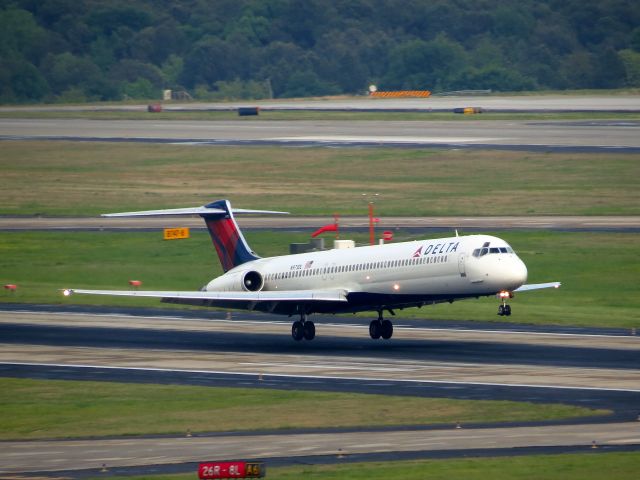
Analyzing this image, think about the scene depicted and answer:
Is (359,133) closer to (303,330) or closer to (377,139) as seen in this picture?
(377,139)

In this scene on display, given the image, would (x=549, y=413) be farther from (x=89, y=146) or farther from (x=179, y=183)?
(x=89, y=146)

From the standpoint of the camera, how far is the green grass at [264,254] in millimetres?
59469

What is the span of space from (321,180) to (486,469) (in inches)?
2851

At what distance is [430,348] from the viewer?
49.8 metres

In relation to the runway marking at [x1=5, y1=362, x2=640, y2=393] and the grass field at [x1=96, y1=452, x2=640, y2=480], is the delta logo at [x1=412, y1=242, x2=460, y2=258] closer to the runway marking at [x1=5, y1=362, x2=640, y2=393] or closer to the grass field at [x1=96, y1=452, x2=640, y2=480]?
the runway marking at [x1=5, y1=362, x2=640, y2=393]

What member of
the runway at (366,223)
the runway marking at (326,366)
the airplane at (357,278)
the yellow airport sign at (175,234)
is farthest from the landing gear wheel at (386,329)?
the yellow airport sign at (175,234)

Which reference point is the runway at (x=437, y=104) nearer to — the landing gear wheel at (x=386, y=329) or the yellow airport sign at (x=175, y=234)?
the yellow airport sign at (x=175, y=234)

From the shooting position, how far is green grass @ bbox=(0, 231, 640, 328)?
5947cm

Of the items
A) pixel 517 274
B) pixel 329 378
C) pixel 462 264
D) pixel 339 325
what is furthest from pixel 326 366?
pixel 339 325

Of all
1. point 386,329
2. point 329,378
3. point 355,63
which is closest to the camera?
point 329,378

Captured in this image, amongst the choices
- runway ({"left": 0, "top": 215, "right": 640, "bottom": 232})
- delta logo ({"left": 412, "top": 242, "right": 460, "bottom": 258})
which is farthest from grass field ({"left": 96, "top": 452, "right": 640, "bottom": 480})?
runway ({"left": 0, "top": 215, "right": 640, "bottom": 232})

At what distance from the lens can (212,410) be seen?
38062mm

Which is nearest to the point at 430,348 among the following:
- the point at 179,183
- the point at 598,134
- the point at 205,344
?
the point at 205,344

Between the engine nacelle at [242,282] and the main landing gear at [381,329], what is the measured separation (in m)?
5.07
